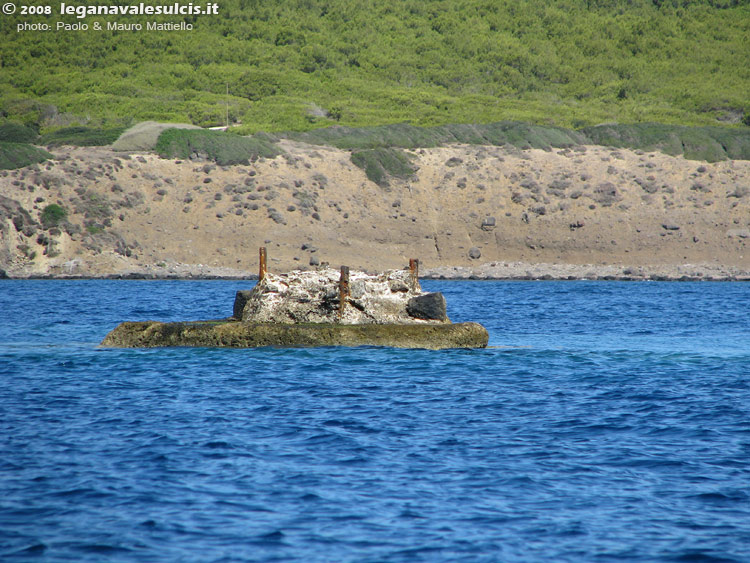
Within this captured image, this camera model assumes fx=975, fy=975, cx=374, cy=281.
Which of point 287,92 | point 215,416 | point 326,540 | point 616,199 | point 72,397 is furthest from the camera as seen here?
point 287,92

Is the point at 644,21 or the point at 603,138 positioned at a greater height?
the point at 644,21

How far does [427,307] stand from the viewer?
75.4 ft

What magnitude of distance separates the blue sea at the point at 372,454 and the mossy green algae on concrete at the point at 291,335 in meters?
0.41

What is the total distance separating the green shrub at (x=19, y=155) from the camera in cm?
6869

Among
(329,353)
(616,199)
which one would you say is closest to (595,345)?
(329,353)

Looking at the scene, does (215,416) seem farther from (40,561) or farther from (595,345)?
(595,345)

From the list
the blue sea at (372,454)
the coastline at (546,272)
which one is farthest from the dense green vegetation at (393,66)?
the blue sea at (372,454)

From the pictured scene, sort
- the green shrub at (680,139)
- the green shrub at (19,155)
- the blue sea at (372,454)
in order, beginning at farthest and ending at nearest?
the green shrub at (680,139), the green shrub at (19,155), the blue sea at (372,454)

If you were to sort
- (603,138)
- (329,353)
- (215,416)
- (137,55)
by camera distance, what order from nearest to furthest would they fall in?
1. (215,416)
2. (329,353)
3. (603,138)
4. (137,55)

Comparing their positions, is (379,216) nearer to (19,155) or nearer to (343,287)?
(19,155)

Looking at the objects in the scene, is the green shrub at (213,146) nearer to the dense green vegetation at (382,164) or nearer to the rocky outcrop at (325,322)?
the dense green vegetation at (382,164)

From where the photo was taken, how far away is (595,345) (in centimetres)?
2645

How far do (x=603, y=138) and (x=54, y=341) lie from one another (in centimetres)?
6859

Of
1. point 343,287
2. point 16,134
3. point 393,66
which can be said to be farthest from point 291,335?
point 393,66
